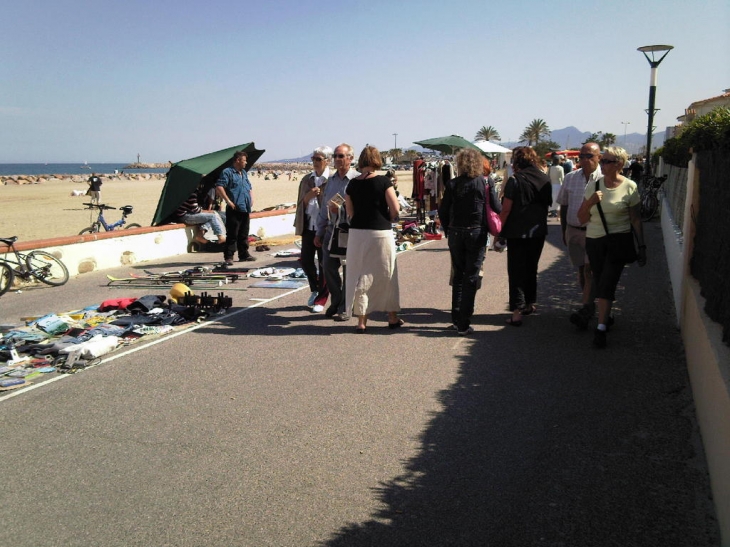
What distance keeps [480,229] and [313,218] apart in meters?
2.39

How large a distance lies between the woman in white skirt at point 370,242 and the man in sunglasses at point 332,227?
1.59ft

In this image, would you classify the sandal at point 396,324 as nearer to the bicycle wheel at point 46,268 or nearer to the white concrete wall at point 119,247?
the bicycle wheel at point 46,268

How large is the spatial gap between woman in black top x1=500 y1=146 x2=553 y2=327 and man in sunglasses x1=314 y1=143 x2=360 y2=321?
1.84 meters

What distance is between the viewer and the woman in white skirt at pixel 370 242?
6973mm

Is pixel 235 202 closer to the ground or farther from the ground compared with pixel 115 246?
farther from the ground

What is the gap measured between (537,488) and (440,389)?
68.0 inches

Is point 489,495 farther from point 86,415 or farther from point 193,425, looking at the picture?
point 86,415

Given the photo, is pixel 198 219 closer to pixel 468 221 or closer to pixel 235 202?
pixel 235 202

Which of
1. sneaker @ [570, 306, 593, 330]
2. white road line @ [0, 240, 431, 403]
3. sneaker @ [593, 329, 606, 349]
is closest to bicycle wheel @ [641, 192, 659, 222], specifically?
white road line @ [0, 240, 431, 403]

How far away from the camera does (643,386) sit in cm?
530

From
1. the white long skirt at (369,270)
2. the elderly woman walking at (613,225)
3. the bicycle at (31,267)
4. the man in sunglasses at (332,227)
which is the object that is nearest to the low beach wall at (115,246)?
the bicycle at (31,267)

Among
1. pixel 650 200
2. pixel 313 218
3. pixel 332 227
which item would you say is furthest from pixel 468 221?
pixel 650 200

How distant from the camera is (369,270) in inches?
282

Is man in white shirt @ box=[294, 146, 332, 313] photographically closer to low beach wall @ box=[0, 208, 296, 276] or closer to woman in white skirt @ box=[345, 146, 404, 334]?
woman in white skirt @ box=[345, 146, 404, 334]
